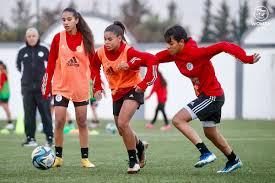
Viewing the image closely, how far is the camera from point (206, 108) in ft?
29.3

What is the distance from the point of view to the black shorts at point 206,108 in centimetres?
892

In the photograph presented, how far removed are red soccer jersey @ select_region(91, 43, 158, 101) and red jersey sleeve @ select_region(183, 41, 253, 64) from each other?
0.44 m

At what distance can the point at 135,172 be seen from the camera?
29.5ft

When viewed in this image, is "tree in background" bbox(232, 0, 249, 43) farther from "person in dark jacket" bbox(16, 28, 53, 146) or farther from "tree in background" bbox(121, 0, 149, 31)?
"tree in background" bbox(121, 0, 149, 31)

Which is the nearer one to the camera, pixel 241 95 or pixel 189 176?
pixel 189 176

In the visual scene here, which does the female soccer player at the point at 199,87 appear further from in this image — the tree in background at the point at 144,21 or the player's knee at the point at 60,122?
the tree in background at the point at 144,21

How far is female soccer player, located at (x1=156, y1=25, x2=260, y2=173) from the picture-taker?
8875mm

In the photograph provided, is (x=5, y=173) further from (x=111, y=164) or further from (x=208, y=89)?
(x=208, y=89)

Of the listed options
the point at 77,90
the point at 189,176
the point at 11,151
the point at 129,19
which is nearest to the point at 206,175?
the point at 189,176

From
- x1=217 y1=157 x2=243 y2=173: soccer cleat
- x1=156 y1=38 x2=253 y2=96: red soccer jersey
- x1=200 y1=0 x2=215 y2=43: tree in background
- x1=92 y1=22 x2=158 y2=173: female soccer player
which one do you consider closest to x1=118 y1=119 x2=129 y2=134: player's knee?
x1=92 y1=22 x2=158 y2=173: female soccer player

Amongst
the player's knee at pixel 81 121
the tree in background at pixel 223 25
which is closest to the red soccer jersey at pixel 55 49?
the player's knee at pixel 81 121

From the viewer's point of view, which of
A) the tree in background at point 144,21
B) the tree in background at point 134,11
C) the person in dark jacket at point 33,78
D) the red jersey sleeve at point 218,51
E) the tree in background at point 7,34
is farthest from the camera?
the tree in background at point 134,11

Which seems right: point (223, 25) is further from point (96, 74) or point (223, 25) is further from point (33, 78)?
point (96, 74)

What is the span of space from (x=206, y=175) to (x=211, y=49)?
5.17 feet
